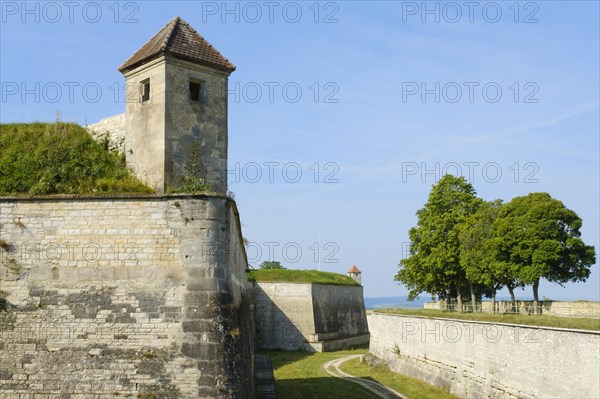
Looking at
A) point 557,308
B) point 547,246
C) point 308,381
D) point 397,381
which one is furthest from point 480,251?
point 308,381

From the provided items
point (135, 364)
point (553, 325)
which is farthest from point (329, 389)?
point (135, 364)

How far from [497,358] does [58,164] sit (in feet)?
51.0

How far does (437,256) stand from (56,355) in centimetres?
3006

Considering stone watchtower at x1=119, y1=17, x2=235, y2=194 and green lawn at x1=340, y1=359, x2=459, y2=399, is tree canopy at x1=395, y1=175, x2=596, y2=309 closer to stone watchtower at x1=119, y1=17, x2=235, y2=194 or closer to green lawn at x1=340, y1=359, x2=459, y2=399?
green lawn at x1=340, y1=359, x2=459, y2=399

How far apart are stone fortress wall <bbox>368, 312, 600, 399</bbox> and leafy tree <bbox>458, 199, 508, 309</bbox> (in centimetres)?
540

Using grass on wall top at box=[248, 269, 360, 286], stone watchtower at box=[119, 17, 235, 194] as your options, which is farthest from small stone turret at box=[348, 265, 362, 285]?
stone watchtower at box=[119, 17, 235, 194]

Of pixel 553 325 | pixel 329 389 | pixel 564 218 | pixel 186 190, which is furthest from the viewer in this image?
pixel 564 218

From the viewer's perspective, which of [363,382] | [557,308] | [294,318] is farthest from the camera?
[294,318]

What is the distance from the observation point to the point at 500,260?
32.2 metres

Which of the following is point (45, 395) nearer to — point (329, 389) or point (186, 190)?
point (186, 190)

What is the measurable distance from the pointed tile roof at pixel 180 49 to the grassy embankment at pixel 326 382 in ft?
44.2

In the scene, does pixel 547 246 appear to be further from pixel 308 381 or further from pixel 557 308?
pixel 308 381

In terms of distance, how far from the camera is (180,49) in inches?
609

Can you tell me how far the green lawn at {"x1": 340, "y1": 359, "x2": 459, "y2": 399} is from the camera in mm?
25078
